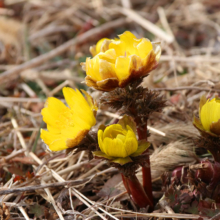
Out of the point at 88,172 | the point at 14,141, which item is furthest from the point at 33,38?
the point at 88,172

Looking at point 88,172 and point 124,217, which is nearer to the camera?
point 124,217

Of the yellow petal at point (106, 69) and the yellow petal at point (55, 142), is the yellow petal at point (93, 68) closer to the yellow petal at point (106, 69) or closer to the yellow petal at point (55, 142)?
the yellow petal at point (106, 69)

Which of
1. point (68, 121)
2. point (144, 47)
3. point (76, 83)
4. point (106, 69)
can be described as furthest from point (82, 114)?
point (76, 83)

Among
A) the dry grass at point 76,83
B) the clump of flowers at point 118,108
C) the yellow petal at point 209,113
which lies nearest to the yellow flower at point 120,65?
the clump of flowers at point 118,108

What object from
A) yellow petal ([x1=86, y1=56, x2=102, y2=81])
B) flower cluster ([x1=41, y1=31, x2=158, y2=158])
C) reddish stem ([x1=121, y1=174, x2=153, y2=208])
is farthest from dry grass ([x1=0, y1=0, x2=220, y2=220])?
yellow petal ([x1=86, y1=56, x2=102, y2=81])

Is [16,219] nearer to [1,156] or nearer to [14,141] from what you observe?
[1,156]

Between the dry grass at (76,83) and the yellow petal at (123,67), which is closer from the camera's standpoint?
the yellow petal at (123,67)

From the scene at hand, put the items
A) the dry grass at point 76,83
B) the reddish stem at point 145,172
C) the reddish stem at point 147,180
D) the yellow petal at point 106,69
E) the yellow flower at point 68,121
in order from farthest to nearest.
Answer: the dry grass at point 76,83, the reddish stem at point 147,180, the reddish stem at point 145,172, the yellow flower at point 68,121, the yellow petal at point 106,69
